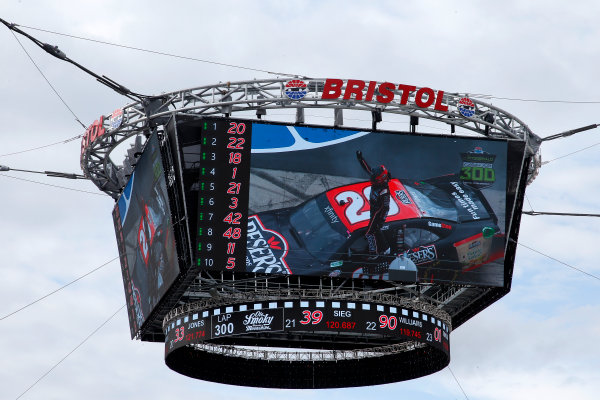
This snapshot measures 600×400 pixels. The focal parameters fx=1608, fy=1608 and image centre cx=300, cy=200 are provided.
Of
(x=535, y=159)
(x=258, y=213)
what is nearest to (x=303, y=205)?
(x=258, y=213)

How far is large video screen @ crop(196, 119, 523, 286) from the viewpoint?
8794 cm

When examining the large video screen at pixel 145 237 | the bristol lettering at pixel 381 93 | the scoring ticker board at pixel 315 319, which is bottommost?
the scoring ticker board at pixel 315 319

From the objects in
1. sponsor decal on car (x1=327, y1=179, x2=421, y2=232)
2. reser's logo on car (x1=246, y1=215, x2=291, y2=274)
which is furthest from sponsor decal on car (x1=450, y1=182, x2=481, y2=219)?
reser's logo on car (x1=246, y1=215, x2=291, y2=274)

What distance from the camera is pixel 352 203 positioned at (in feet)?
294

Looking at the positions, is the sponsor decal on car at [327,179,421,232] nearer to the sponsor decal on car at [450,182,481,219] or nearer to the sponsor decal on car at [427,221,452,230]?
the sponsor decal on car at [427,221,452,230]

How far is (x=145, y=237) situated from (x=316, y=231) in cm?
1123

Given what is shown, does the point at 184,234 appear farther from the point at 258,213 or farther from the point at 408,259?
the point at 408,259

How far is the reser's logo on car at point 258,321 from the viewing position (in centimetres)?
8844

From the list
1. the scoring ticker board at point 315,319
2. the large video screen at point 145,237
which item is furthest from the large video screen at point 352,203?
the large video screen at point 145,237

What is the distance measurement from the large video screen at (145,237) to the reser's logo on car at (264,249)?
4234 millimetres

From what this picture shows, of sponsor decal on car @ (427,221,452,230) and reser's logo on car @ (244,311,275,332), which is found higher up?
sponsor decal on car @ (427,221,452,230)

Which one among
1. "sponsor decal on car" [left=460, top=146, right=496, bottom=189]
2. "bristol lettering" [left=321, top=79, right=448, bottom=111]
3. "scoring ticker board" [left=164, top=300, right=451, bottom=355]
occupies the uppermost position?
"bristol lettering" [left=321, top=79, right=448, bottom=111]

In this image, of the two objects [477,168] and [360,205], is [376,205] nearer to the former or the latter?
[360,205]

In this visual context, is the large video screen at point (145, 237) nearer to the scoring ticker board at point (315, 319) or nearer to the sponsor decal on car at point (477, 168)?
the scoring ticker board at point (315, 319)
